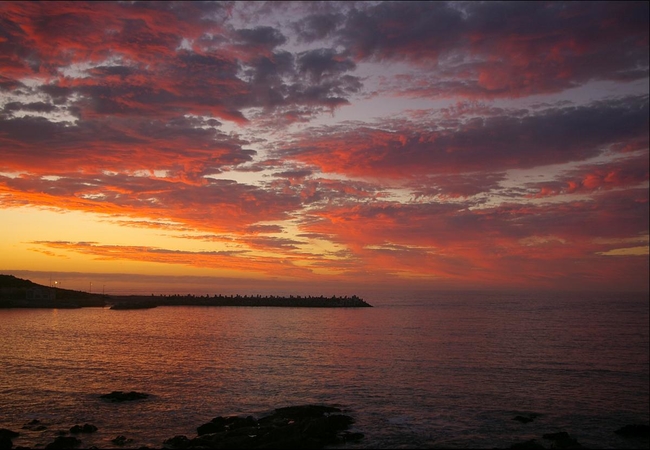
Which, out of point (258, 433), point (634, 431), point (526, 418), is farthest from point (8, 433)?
point (634, 431)

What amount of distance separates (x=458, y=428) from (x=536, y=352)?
34.9 meters

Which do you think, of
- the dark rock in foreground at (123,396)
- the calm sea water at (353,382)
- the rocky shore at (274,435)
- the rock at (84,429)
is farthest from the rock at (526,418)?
the dark rock in foreground at (123,396)

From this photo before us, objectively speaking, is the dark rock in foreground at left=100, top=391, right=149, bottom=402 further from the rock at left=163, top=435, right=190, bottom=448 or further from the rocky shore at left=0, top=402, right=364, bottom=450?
the rock at left=163, top=435, right=190, bottom=448

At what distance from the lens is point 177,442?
26.0 m

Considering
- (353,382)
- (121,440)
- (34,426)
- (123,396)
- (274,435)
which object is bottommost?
(34,426)

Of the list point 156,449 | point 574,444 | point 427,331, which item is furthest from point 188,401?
point 427,331

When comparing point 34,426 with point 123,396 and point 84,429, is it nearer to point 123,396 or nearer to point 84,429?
point 84,429

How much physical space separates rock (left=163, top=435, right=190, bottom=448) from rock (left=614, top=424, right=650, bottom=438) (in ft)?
81.3

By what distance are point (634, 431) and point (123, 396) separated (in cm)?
3400

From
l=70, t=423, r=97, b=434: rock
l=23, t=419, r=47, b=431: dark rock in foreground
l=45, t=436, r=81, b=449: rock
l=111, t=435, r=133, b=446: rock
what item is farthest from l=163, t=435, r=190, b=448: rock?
l=23, t=419, r=47, b=431: dark rock in foreground

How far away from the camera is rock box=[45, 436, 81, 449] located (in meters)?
25.3

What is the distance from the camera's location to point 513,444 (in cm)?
2597

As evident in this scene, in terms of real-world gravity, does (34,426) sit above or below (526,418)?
below

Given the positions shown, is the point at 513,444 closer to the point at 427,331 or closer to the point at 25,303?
the point at 427,331
